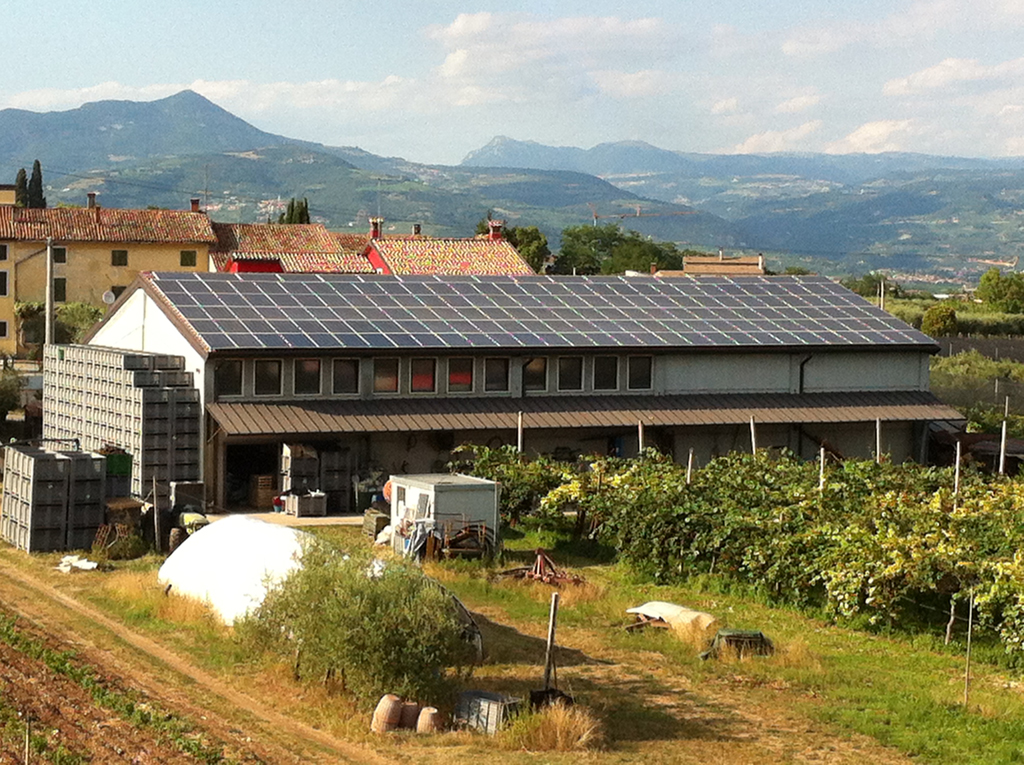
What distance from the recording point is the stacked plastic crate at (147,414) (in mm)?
38750

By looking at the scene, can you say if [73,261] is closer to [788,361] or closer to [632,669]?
[788,361]

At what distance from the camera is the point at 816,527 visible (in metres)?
29.1

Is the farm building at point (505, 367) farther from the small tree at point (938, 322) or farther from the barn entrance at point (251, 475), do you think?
the small tree at point (938, 322)

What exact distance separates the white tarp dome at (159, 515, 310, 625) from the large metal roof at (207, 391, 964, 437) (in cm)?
1003

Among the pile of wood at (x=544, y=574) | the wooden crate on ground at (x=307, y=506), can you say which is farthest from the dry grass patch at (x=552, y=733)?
the wooden crate on ground at (x=307, y=506)

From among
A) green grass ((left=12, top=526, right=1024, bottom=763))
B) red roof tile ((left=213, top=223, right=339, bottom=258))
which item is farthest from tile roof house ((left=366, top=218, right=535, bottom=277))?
green grass ((left=12, top=526, right=1024, bottom=763))

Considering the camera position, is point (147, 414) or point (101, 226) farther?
point (101, 226)

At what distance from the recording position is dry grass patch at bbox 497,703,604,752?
1928cm

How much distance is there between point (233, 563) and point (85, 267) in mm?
64825

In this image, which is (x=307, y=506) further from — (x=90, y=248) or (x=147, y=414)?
(x=90, y=248)

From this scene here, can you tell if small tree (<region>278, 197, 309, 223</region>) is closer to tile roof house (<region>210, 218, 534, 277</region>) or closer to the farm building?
tile roof house (<region>210, 218, 534, 277</region>)

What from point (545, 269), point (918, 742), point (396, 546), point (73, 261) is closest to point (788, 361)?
point (396, 546)

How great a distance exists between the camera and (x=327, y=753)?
18.8 meters

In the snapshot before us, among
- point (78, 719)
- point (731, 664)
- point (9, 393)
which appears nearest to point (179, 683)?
point (78, 719)
